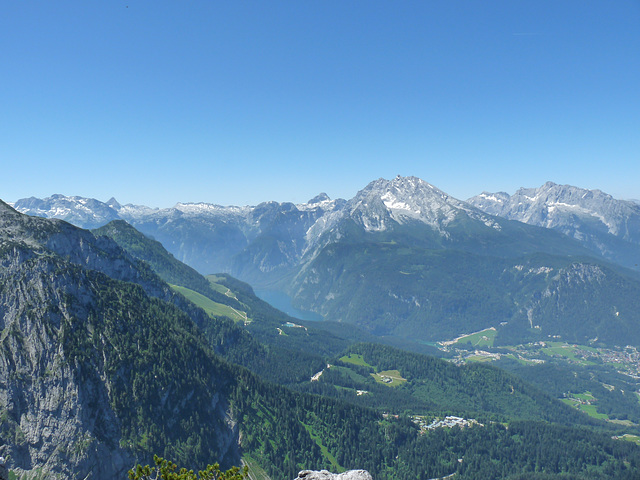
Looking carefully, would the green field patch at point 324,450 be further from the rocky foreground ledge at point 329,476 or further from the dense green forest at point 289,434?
the rocky foreground ledge at point 329,476

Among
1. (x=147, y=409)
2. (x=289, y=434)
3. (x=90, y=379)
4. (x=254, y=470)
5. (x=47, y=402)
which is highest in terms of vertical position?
(x=90, y=379)

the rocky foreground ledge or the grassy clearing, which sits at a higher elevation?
the rocky foreground ledge

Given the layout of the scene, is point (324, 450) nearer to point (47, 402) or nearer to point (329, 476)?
point (47, 402)

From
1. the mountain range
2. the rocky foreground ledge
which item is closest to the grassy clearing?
the mountain range

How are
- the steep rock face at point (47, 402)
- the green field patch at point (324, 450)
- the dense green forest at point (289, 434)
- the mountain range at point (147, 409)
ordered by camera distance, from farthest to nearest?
the green field patch at point (324, 450) → the dense green forest at point (289, 434) → the mountain range at point (147, 409) → the steep rock face at point (47, 402)

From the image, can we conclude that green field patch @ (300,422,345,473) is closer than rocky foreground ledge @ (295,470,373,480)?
→ No

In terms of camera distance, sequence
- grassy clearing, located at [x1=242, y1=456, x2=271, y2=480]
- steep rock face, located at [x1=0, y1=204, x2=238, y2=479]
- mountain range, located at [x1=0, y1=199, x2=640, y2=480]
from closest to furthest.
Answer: steep rock face, located at [x1=0, y1=204, x2=238, y2=479], mountain range, located at [x1=0, y1=199, x2=640, y2=480], grassy clearing, located at [x1=242, y1=456, x2=271, y2=480]

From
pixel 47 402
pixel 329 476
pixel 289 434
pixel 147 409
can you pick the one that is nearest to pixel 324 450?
pixel 289 434

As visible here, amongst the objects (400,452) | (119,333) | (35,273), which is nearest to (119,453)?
(119,333)

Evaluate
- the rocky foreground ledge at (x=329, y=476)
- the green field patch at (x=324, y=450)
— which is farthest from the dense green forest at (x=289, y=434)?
the rocky foreground ledge at (x=329, y=476)

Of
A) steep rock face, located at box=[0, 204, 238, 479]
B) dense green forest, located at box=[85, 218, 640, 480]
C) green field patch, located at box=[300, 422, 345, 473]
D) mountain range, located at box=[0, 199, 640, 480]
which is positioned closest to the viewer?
→ steep rock face, located at box=[0, 204, 238, 479]

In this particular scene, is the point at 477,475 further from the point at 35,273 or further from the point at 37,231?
the point at 37,231

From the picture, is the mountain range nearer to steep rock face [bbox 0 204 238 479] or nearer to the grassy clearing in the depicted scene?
steep rock face [bbox 0 204 238 479]
